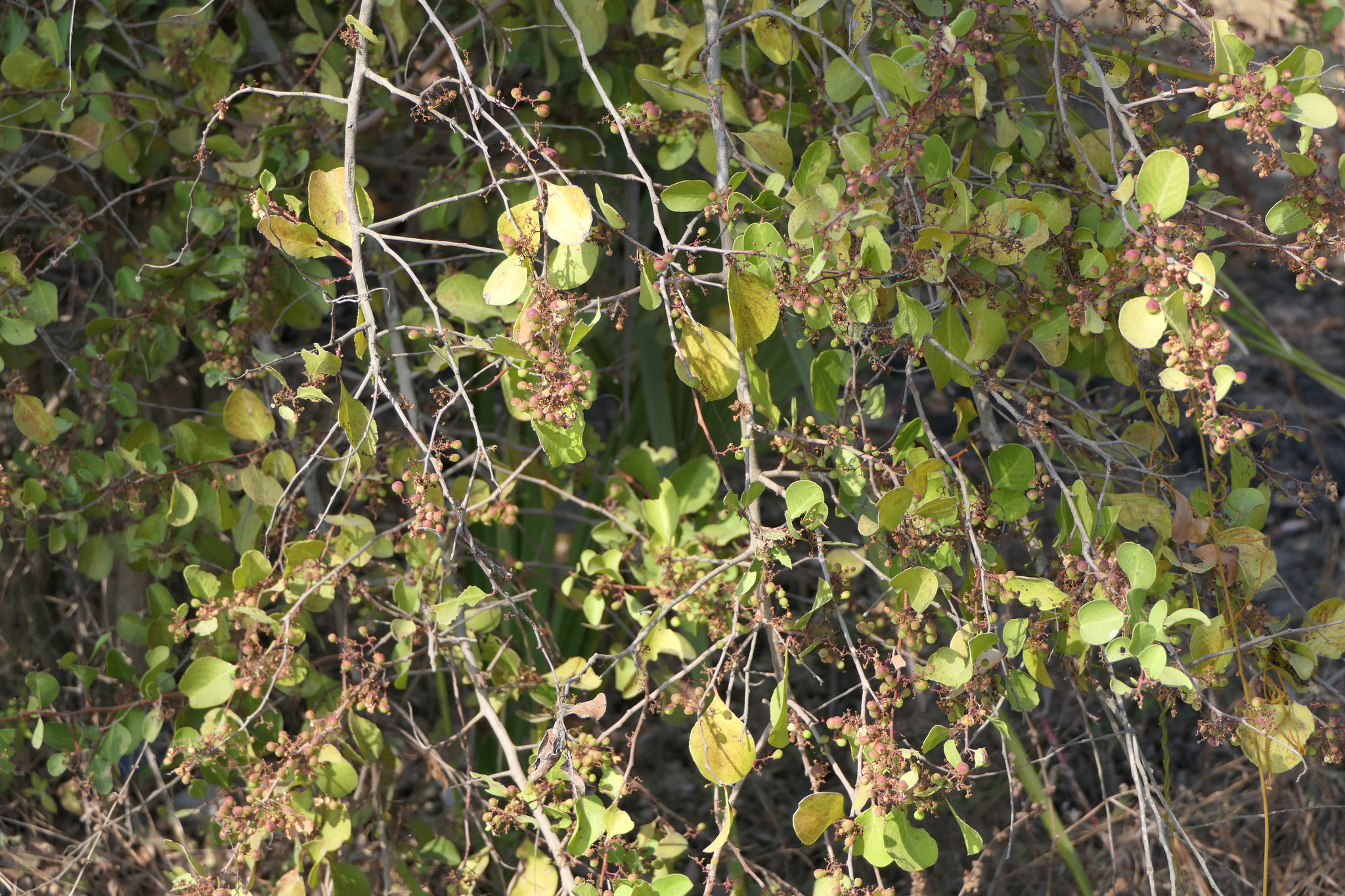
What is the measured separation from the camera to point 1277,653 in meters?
1.07

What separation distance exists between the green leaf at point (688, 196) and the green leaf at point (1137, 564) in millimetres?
473

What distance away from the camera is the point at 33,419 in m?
1.24

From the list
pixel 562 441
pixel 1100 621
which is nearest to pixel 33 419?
pixel 562 441

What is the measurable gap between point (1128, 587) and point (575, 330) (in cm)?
52

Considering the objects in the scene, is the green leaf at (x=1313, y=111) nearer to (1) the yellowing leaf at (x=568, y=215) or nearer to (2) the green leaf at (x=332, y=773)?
(1) the yellowing leaf at (x=568, y=215)

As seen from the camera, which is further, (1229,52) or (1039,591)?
(1039,591)

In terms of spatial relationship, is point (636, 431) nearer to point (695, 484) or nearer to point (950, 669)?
point (695, 484)

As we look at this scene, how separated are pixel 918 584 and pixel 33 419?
1.02 metres

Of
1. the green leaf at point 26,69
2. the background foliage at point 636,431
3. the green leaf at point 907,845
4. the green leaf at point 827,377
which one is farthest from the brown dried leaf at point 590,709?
the green leaf at point 26,69

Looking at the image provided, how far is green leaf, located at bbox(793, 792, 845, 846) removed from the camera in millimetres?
897

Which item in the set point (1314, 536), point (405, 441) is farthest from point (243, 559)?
point (1314, 536)

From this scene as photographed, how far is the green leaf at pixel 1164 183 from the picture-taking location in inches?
31.9

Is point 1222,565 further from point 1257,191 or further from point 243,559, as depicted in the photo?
point 1257,191

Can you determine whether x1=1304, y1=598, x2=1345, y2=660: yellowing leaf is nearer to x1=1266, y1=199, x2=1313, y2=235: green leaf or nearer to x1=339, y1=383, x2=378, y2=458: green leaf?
x1=1266, y1=199, x2=1313, y2=235: green leaf
